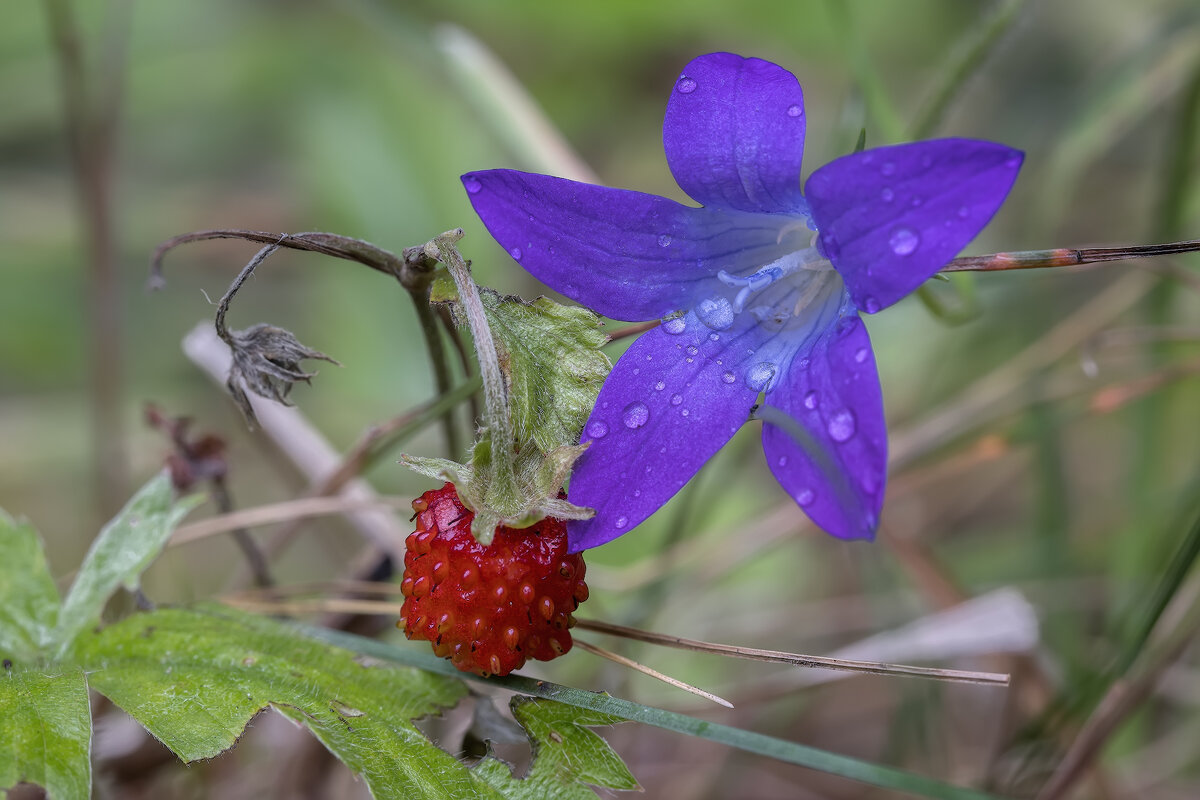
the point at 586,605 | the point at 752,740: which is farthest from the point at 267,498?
the point at 752,740

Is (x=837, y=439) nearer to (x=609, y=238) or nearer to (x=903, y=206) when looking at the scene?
(x=903, y=206)

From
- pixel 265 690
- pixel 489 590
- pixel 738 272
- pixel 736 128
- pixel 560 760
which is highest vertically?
pixel 736 128

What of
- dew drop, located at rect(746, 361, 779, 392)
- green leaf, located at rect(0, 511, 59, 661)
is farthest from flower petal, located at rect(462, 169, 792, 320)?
green leaf, located at rect(0, 511, 59, 661)

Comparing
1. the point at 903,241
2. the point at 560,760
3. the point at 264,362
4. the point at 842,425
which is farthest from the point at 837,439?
the point at 264,362

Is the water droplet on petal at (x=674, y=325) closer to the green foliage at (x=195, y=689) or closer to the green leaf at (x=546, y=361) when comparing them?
the green leaf at (x=546, y=361)

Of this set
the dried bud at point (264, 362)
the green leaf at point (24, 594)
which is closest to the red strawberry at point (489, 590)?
the dried bud at point (264, 362)

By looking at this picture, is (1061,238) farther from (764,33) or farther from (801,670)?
(801,670)

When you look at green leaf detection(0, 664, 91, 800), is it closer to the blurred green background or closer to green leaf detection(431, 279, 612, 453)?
green leaf detection(431, 279, 612, 453)
